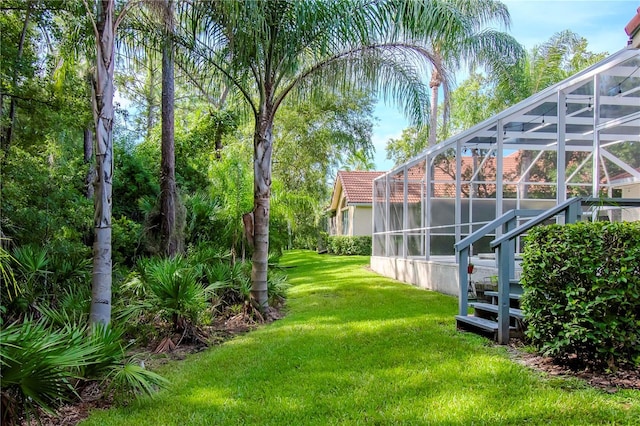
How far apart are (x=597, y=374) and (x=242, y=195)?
1008cm

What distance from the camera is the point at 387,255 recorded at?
1516 centimetres

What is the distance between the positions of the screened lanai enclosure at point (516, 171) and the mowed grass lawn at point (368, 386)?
2835mm

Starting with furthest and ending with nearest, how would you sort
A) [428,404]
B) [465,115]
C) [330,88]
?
1. [465,115]
2. [330,88]
3. [428,404]

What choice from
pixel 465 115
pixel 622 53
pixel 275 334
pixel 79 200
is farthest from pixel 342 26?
pixel 465 115

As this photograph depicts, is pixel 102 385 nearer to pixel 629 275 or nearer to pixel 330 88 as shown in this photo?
pixel 629 275

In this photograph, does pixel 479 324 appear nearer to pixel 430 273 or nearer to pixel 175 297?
pixel 175 297

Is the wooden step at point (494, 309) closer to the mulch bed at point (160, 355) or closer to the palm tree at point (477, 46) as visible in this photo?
the mulch bed at point (160, 355)

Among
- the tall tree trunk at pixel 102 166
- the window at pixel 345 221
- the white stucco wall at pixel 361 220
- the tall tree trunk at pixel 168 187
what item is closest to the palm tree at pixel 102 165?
the tall tree trunk at pixel 102 166

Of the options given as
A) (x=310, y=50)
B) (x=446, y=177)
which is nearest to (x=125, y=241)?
(x=310, y=50)

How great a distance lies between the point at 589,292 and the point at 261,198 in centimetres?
556

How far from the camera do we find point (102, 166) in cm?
491

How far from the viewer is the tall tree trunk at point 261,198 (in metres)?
8.11

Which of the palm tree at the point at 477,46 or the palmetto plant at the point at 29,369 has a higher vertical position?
the palm tree at the point at 477,46

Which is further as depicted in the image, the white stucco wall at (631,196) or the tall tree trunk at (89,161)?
the tall tree trunk at (89,161)
